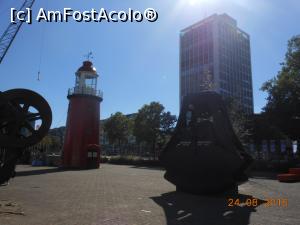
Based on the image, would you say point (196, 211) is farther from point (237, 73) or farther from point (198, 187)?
point (237, 73)

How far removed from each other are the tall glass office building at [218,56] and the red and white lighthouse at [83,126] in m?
71.7

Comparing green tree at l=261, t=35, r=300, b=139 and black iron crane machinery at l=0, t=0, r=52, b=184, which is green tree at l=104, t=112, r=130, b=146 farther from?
black iron crane machinery at l=0, t=0, r=52, b=184

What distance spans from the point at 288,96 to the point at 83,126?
22.9 m

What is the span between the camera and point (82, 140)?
38.2m

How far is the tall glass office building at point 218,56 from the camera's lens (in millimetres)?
115438

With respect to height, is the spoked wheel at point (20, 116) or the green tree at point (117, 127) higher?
the green tree at point (117, 127)

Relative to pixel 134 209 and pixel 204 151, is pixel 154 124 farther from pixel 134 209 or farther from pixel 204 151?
pixel 134 209

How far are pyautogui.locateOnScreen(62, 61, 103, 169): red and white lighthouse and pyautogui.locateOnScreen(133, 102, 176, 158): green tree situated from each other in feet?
56.5

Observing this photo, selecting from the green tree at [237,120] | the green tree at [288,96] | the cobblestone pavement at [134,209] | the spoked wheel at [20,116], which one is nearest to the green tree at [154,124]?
the green tree at [237,120]

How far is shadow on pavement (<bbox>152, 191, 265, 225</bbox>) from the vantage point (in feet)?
32.6

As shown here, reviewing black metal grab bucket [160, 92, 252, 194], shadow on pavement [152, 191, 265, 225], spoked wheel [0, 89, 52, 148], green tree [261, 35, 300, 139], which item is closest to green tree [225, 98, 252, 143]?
green tree [261, 35, 300, 139]

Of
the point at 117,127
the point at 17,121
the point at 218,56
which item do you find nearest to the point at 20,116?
the point at 17,121

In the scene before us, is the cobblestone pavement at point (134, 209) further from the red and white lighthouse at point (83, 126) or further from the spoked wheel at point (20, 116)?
the red and white lighthouse at point (83, 126)

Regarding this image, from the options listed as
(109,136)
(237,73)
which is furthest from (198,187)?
(237,73)
